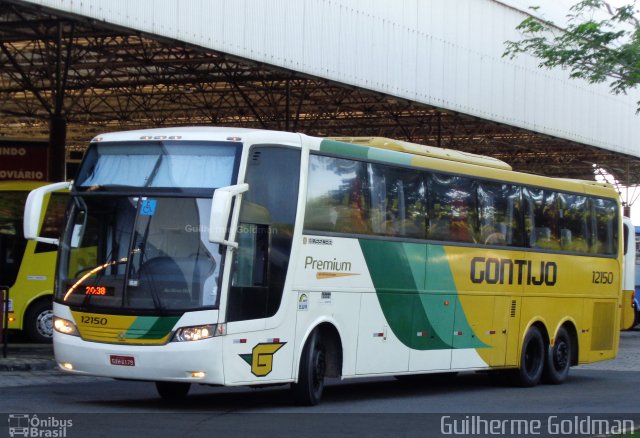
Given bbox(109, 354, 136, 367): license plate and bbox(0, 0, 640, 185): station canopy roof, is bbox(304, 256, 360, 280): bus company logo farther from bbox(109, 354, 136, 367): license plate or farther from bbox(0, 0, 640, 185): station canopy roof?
bbox(0, 0, 640, 185): station canopy roof

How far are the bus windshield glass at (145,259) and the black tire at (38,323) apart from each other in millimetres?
9526

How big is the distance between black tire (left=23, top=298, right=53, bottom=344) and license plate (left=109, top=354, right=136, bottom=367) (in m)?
10.1

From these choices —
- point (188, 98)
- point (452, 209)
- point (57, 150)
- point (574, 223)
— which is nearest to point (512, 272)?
point (452, 209)

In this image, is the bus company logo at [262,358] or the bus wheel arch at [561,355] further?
the bus wheel arch at [561,355]

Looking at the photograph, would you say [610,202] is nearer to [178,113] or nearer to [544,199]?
[544,199]

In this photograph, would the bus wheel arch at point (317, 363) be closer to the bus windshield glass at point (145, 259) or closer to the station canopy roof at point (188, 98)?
the bus windshield glass at point (145, 259)

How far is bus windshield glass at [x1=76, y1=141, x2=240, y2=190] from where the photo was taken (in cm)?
1275

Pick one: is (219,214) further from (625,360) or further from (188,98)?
(188,98)

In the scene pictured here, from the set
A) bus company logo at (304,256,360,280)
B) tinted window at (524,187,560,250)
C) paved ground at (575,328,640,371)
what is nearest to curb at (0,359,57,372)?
bus company logo at (304,256,360,280)

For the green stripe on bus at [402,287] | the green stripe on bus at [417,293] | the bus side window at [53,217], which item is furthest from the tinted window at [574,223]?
the bus side window at [53,217]

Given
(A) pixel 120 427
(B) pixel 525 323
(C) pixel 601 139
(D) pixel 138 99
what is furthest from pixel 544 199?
(D) pixel 138 99

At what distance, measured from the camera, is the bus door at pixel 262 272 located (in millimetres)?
12617

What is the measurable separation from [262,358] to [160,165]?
2336 mm

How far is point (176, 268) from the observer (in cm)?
1242
